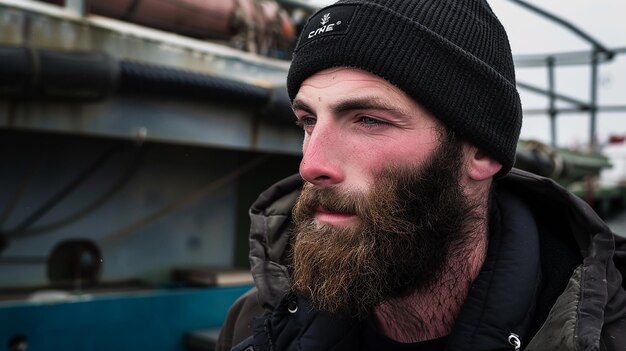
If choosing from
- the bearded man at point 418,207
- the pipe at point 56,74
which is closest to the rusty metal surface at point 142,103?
the pipe at point 56,74

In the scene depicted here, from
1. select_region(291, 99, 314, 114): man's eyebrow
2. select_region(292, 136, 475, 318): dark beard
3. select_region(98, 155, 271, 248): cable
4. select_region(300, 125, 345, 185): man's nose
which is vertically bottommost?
select_region(98, 155, 271, 248): cable

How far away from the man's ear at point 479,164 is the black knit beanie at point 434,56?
0.03 meters

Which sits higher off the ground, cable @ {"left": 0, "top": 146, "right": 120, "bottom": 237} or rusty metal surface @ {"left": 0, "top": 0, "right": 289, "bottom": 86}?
rusty metal surface @ {"left": 0, "top": 0, "right": 289, "bottom": 86}

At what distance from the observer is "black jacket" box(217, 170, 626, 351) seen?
4.14 ft

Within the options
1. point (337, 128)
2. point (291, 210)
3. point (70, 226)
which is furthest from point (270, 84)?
point (337, 128)

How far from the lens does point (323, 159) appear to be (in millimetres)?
1444

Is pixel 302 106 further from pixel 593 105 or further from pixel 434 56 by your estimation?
pixel 593 105

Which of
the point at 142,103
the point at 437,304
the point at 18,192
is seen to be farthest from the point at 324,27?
the point at 18,192

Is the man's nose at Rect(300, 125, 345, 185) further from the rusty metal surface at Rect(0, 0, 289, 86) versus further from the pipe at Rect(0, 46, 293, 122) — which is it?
the rusty metal surface at Rect(0, 0, 289, 86)

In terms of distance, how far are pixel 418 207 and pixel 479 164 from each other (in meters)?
0.22

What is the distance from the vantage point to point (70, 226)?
421cm

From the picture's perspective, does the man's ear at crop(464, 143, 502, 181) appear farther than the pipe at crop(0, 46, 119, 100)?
No

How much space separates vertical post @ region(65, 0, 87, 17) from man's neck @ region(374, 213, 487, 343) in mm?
2779

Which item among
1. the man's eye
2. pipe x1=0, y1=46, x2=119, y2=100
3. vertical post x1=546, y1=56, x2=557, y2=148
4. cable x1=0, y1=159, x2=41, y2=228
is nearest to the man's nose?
the man's eye
